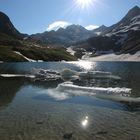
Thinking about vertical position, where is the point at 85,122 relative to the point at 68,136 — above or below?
above

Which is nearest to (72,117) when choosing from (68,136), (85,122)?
(85,122)

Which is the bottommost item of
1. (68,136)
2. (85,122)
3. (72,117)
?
(68,136)

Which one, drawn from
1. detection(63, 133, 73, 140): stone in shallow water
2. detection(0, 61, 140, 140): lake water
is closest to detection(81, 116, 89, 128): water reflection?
detection(0, 61, 140, 140): lake water

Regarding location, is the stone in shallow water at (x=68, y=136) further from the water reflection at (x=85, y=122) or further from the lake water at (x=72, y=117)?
the water reflection at (x=85, y=122)

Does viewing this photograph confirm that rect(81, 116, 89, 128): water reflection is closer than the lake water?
No

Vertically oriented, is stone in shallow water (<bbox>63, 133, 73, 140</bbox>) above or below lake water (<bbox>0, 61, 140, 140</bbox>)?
below

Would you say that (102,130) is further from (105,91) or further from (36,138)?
(105,91)

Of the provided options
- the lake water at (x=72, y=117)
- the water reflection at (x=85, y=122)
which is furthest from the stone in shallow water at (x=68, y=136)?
the water reflection at (x=85, y=122)

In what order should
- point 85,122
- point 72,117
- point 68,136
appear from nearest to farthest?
point 68,136, point 85,122, point 72,117

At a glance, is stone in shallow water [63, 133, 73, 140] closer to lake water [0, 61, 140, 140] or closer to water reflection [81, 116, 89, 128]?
lake water [0, 61, 140, 140]

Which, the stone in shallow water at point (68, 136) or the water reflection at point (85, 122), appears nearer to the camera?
the stone in shallow water at point (68, 136)

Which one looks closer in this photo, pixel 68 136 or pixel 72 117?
pixel 68 136

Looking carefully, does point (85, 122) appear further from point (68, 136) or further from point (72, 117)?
point (68, 136)

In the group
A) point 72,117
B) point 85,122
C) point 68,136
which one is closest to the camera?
point 68,136
